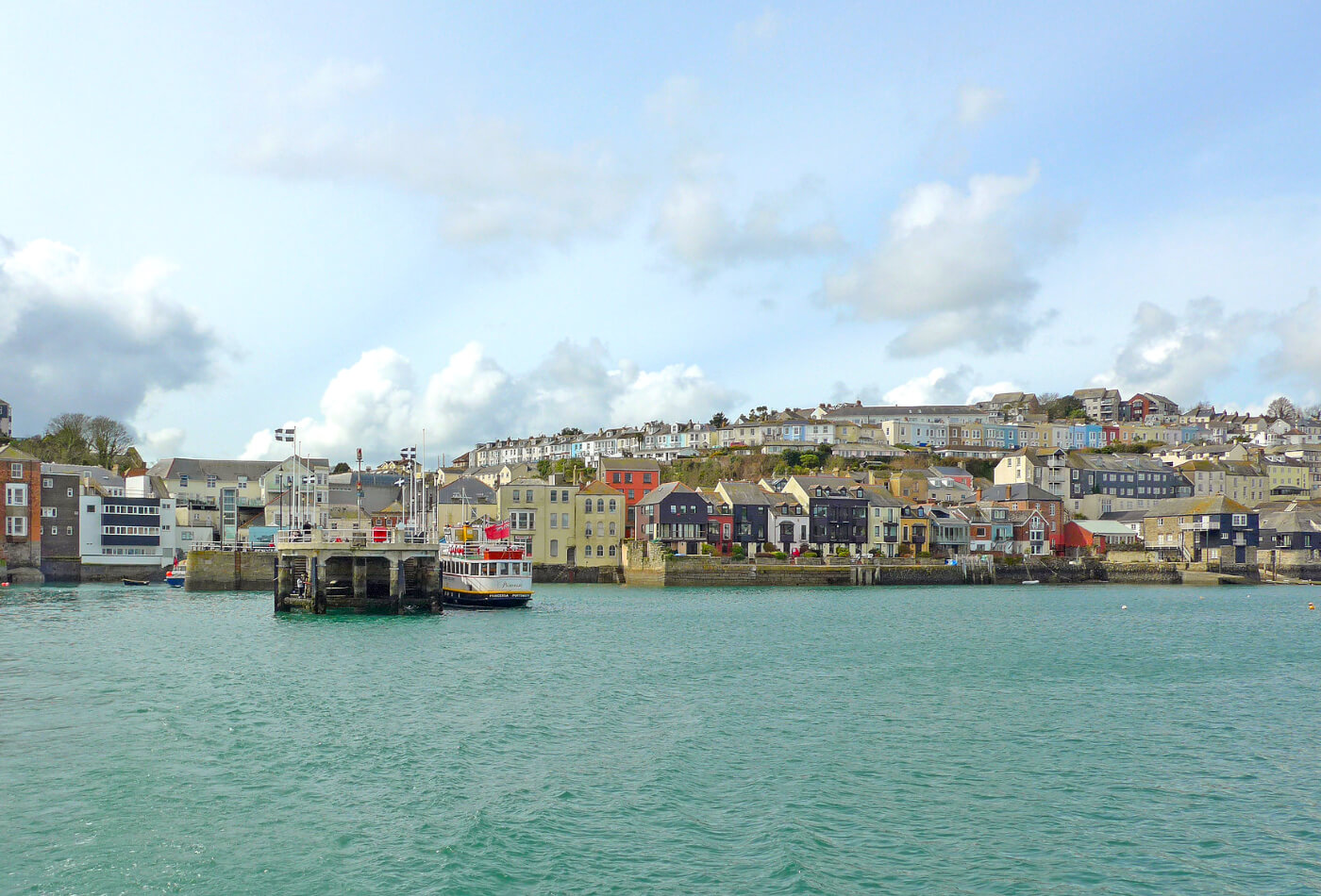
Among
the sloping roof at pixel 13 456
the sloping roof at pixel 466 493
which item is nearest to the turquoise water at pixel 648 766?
the sloping roof at pixel 13 456

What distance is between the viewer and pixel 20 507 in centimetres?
9062

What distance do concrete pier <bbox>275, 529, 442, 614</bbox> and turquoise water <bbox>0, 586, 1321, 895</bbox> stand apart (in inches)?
334

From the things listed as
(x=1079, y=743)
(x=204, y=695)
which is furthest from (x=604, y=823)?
(x=204, y=695)

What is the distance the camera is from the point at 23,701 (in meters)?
30.2

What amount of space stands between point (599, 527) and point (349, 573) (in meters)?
44.7

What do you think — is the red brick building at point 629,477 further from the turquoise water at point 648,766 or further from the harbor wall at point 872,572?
the turquoise water at point 648,766

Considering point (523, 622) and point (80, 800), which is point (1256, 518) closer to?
point (523, 622)

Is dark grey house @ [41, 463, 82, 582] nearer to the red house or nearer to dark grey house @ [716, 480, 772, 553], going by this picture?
dark grey house @ [716, 480, 772, 553]

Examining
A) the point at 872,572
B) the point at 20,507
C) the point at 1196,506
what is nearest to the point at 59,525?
the point at 20,507

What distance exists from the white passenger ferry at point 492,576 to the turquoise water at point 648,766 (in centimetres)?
1447

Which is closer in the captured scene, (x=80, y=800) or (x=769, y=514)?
(x=80, y=800)

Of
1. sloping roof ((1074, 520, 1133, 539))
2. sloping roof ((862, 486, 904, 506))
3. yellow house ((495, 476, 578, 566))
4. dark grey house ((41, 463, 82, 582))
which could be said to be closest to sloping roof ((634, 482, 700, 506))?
yellow house ((495, 476, 578, 566))

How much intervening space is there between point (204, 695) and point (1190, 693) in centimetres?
3109

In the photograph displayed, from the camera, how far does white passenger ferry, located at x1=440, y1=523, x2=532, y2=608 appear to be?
62.2 m
